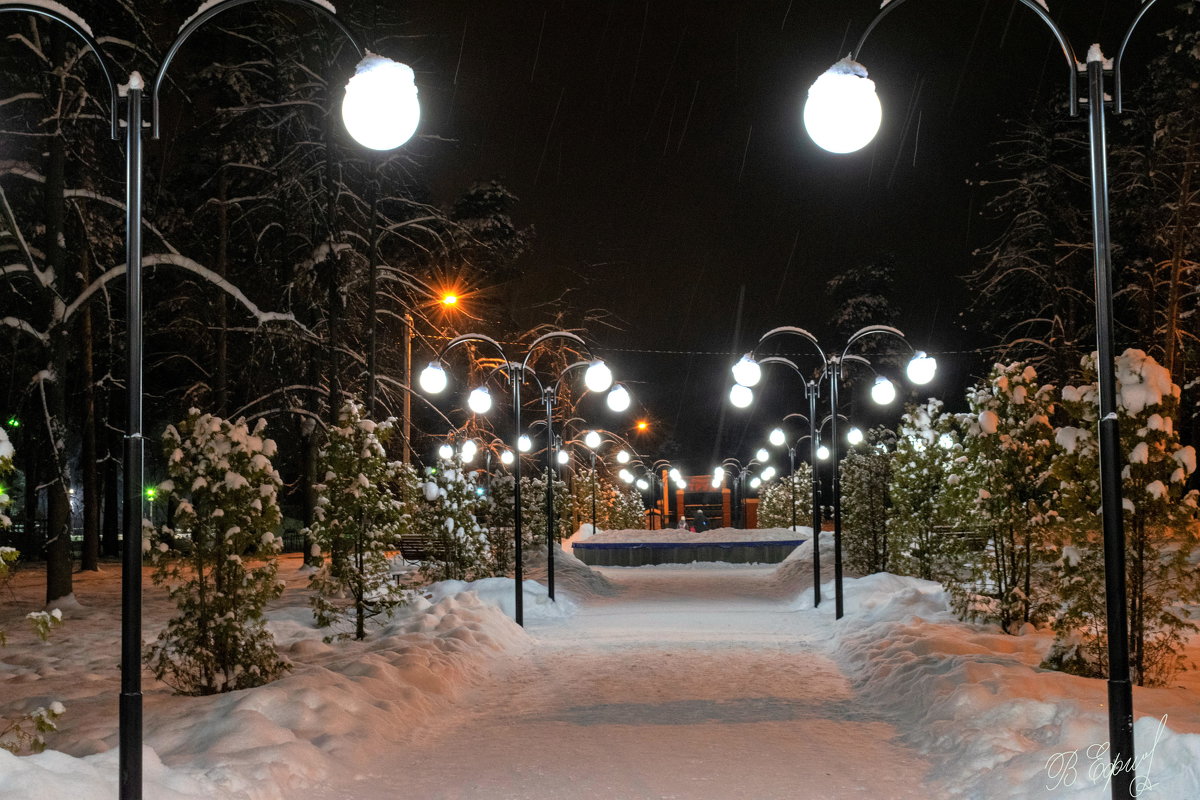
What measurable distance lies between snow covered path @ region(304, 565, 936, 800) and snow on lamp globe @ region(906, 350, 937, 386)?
179 inches

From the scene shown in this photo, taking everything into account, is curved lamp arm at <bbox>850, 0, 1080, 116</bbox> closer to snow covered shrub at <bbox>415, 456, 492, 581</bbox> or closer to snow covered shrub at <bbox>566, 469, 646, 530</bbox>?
snow covered shrub at <bbox>415, 456, 492, 581</bbox>

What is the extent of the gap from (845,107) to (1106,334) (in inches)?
87.0

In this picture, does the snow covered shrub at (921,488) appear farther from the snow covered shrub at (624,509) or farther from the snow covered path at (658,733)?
the snow covered shrub at (624,509)

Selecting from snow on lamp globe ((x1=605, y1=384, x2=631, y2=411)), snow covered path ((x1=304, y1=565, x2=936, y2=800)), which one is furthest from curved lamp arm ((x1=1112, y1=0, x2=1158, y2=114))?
snow on lamp globe ((x1=605, y1=384, x2=631, y2=411))

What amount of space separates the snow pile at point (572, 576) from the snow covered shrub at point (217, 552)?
1422cm

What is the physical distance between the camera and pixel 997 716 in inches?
361

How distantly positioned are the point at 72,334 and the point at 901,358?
44.5 meters

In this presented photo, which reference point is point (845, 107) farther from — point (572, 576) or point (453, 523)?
point (572, 576)

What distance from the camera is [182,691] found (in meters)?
11.5

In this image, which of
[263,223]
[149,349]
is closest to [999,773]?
[263,223]

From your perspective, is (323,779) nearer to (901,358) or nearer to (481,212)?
(481,212)

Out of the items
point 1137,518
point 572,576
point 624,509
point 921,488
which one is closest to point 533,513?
point 572,576

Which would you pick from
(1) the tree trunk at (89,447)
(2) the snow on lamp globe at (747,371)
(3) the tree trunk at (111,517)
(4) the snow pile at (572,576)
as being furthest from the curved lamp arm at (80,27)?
(3) the tree trunk at (111,517)

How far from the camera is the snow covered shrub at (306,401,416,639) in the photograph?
15.3 m
